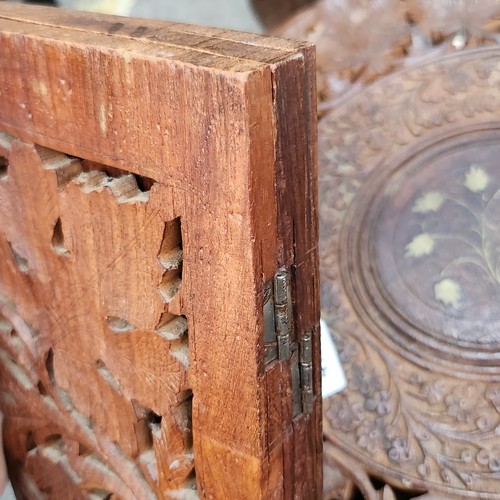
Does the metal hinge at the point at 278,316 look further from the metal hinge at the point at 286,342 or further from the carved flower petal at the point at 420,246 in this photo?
the carved flower petal at the point at 420,246

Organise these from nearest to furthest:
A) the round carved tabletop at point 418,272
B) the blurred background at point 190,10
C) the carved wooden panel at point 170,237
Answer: the carved wooden panel at point 170,237, the round carved tabletop at point 418,272, the blurred background at point 190,10

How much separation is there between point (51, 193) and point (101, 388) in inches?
8.4

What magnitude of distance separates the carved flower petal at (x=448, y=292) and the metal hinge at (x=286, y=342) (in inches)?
17.4

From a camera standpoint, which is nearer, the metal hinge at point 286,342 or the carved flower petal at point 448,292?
the metal hinge at point 286,342

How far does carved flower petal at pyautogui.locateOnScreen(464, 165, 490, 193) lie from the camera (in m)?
0.98

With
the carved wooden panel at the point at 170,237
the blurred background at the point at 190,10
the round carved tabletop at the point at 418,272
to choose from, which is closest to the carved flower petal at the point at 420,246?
the round carved tabletop at the point at 418,272

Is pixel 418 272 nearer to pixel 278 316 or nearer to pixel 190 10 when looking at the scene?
pixel 278 316

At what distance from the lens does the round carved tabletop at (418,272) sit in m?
0.89

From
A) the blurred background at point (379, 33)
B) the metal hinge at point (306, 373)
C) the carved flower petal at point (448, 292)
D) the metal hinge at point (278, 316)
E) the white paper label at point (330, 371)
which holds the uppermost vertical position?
the blurred background at point (379, 33)

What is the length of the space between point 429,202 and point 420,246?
72mm

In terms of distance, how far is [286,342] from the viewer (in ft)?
1.67

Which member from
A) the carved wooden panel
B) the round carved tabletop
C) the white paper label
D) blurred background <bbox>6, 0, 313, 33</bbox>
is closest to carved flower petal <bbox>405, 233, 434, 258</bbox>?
the round carved tabletop

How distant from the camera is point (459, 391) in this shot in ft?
2.97

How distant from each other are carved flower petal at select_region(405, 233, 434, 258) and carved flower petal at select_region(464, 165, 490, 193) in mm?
98
